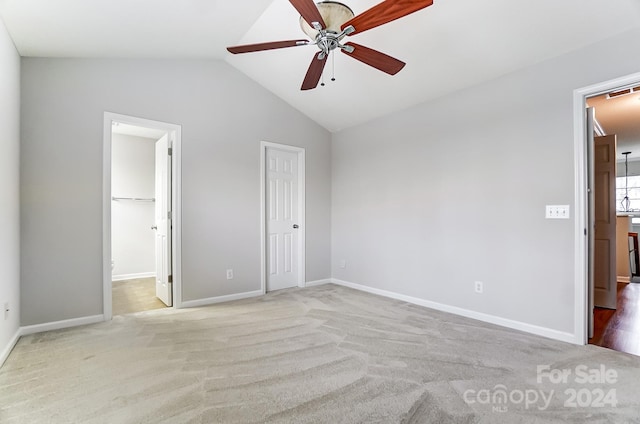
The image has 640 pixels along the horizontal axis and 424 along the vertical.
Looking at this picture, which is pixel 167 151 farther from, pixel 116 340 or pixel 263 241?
pixel 116 340

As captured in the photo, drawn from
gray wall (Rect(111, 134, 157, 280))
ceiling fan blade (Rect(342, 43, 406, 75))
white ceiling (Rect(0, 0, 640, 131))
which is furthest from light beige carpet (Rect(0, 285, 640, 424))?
gray wall (Rect(111, 134, 157, 280))

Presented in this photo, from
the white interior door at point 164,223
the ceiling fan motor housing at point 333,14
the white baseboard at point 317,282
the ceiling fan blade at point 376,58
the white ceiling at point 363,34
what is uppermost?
the white ceiling at point 363,34

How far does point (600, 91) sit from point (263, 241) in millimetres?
3712

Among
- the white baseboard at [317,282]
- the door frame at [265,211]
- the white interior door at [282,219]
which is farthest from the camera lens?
the white baseboard at [317,282]

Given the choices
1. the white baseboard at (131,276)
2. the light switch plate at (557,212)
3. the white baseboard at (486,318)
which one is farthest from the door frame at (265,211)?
the light switch plate at (557,212)

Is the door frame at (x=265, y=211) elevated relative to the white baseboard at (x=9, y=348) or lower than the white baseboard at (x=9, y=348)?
elevated

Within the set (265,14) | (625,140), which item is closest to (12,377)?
(265,14)

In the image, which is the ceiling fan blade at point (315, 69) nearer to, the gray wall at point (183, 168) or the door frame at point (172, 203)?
the gray wall at point (183, 168)

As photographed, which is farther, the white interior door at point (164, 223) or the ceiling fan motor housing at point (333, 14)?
the white interior door at point (164, 223)

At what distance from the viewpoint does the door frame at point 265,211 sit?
13.8ft

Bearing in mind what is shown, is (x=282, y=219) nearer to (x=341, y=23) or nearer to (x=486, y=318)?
(x=486, y=318)

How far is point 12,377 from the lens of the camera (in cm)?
202

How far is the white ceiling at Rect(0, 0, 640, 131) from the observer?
227cm

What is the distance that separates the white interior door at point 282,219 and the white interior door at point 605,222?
12.1 feet
